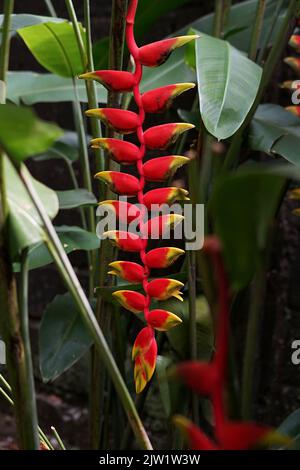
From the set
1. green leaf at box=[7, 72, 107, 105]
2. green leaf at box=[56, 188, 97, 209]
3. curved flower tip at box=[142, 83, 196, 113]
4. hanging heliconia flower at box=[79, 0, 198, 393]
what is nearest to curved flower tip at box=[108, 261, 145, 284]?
hanging heliconia flower at box=[79, 0, 198, 393]

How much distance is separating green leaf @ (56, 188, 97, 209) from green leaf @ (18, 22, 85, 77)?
6.2 inches

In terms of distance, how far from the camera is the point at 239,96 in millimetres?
588

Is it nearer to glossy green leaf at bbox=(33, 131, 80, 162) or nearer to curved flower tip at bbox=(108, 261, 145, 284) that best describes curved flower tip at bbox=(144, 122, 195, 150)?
curved flower tip at bbox=(108, 261, 145, 284)

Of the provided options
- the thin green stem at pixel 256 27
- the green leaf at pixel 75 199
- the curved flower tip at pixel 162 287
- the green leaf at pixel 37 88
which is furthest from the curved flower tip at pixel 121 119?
the green leaf at pixel 37 88

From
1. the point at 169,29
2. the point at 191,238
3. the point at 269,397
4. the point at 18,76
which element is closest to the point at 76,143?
the point at 18,76

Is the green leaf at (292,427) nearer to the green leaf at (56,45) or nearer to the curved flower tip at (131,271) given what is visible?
the curved flower tip at (131,271)

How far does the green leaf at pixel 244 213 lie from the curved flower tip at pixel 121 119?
0.26 metres

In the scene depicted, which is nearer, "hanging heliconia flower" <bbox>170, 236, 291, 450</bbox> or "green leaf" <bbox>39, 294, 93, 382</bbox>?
"hanging heliconia flower" <bbox>170, 236, 291, 450</bbox>

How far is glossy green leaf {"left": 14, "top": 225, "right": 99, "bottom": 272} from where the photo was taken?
693 millimetres

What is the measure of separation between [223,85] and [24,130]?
340 millimetres

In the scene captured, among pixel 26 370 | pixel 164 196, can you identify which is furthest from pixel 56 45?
pixel 26 370
